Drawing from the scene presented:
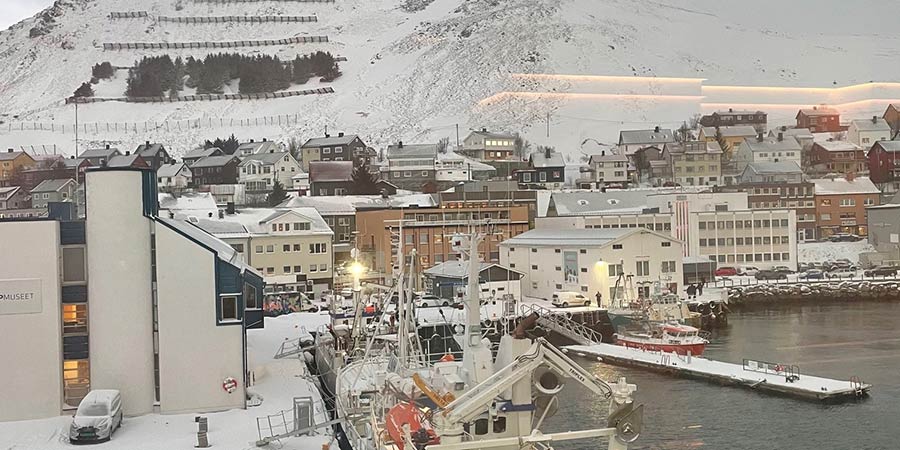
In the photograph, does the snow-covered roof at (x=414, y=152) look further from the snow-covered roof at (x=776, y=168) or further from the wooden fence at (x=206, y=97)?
the wooden fence at (x=206, y=97)

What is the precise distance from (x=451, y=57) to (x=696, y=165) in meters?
41.0

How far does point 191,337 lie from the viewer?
46.8 feet

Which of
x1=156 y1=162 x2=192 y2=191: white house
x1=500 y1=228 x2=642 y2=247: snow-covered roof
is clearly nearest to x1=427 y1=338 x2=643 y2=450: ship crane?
x1=500 y1=228 x2=642 y2=247: snow-covered roof

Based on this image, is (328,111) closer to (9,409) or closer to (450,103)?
(450,103)

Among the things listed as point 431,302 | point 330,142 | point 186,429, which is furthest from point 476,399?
point 330,142

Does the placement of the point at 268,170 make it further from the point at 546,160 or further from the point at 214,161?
the point at 546,160

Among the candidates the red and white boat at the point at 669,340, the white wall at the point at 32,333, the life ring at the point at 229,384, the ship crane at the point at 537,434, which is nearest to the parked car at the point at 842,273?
the red and white boat at the point at 669,340

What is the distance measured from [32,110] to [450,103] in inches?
1834

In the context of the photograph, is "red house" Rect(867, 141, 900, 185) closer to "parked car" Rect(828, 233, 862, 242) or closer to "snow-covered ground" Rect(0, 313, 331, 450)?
"parked car" Rect(828, 233, 862, 242)

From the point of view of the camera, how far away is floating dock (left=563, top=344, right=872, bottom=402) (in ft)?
63.4

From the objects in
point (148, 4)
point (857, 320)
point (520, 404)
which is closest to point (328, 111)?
point (148, 4)

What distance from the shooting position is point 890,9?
4670 inches

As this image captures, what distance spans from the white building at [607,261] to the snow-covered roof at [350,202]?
8898 mm

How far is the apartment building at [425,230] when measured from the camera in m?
38.1
